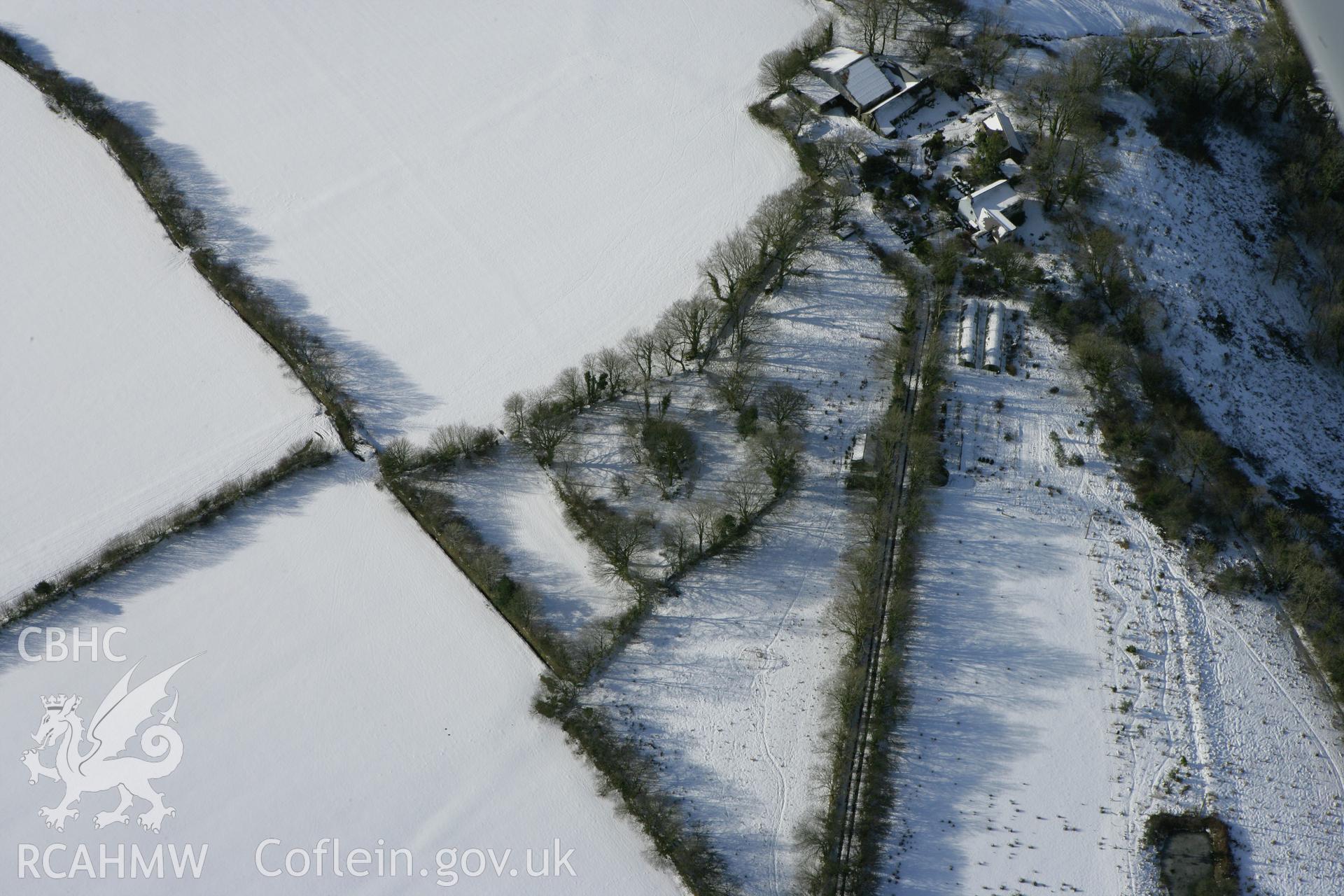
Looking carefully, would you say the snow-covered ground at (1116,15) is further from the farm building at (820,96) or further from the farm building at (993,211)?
the farm building at (993,211)

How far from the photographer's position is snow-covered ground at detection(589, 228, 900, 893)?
4178cm

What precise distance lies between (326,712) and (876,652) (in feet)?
80.9

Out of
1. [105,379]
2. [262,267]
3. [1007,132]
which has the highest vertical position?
[1007,132]

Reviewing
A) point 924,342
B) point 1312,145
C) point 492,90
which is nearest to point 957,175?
point 924,342

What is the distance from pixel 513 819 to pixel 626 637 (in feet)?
30.1

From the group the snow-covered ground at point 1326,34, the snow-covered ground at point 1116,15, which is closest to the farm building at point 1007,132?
the snow-covered ground at point 1116,15

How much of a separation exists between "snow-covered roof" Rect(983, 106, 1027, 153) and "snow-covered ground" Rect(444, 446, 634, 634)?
3475cm

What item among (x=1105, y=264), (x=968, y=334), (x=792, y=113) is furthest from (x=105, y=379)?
(x=1105, y=264)

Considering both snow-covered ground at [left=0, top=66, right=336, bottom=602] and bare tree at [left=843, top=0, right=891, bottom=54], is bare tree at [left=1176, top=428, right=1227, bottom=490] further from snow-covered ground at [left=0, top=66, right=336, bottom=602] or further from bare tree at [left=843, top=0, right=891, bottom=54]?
snow-covered ground at [left=0, top=66, right=336, bottom=602]

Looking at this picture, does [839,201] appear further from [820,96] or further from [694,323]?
[694,323]

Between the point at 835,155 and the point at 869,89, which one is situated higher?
the point at 869,89

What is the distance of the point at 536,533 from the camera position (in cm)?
4894

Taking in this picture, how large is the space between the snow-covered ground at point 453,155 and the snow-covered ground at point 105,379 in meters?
4.22

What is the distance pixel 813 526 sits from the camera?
48656 millimetres
